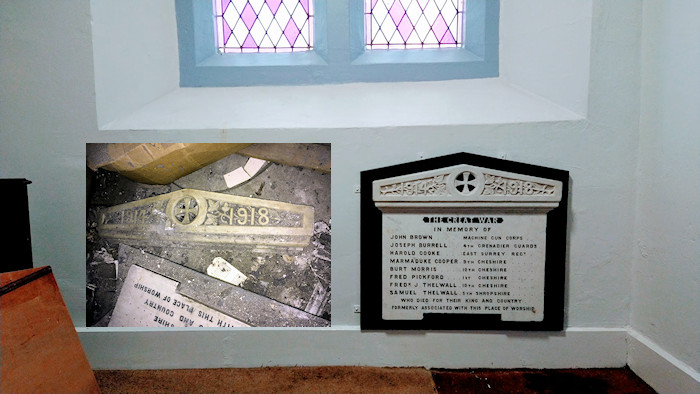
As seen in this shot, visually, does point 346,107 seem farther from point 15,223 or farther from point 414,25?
point 15,223

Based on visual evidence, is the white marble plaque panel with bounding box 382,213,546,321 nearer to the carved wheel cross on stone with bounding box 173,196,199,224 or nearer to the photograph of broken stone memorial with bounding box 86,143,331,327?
the photograph of broken stone memorial with bounding box 86,143,331,327

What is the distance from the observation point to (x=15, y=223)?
1.64m

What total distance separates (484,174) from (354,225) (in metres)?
0.74

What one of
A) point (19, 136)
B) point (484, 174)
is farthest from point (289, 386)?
point (19, 136)

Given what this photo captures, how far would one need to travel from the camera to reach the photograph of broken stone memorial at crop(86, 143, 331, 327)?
210 cm

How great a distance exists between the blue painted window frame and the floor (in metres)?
1.72

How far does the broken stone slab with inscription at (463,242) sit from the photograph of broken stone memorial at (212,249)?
392mm


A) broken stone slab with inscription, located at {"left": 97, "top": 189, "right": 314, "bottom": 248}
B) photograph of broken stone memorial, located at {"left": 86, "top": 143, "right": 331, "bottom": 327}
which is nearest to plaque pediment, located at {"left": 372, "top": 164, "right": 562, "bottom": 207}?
photograph of broken stone memorial, located at {"left": 86, "top": 143, "right": 331, "bottom": 327}

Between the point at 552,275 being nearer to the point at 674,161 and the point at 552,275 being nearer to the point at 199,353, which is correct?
the point at 674,161

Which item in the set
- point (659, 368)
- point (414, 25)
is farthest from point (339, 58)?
point (659, 368)

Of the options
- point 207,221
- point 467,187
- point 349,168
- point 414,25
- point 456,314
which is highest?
point 414,25

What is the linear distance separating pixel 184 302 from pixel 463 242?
62.4 inches

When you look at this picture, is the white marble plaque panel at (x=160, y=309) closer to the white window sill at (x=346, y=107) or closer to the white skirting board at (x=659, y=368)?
the white window sill at (x=346, y=107)

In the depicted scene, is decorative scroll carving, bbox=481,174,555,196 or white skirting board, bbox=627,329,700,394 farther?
decorative scroll carving, bbox=481,174,555,196
